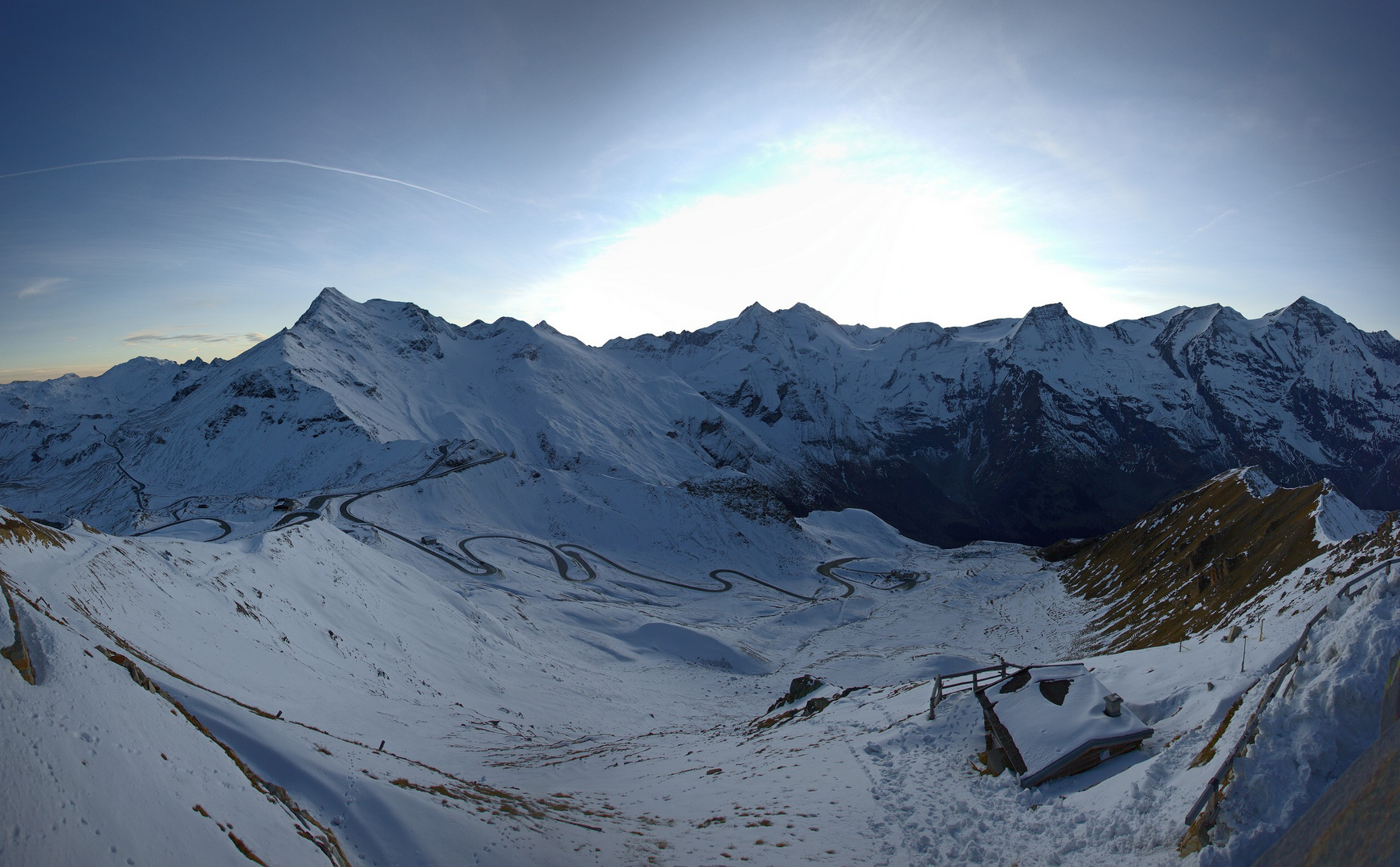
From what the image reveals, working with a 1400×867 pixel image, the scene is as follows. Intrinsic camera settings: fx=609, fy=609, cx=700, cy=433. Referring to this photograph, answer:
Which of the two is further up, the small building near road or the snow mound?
the snow mound

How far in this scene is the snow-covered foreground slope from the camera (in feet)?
27.9

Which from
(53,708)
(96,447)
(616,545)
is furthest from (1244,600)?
(96,447)

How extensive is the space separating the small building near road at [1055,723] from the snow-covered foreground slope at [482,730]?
0.33 metres

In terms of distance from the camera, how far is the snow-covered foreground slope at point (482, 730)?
851 centimetres

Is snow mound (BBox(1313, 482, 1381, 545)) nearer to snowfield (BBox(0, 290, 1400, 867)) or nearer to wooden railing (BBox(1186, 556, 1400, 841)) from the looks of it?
snowfield (BBox(0, 290, 1400, 867))

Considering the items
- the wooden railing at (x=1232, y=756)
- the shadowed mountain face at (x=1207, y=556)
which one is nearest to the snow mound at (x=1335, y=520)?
the shadowed mountain face at (x=1207, y=556)

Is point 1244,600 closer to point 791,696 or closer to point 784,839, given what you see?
point 791,696

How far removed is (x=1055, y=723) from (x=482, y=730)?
825 inches

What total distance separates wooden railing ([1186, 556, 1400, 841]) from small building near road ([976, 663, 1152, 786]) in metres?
3.20

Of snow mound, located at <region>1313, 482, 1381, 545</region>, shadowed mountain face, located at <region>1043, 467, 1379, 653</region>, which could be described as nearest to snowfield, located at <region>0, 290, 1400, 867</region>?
snow mound, located at <region>1313, 482, 1381, 545</region>

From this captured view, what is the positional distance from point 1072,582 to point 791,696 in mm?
48476

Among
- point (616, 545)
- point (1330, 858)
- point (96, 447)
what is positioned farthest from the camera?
point (96, 447)

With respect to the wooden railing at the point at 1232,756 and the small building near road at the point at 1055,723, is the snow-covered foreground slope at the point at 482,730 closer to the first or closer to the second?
the small building near road at the point at 1055,723

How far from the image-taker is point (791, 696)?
30.0 meters
